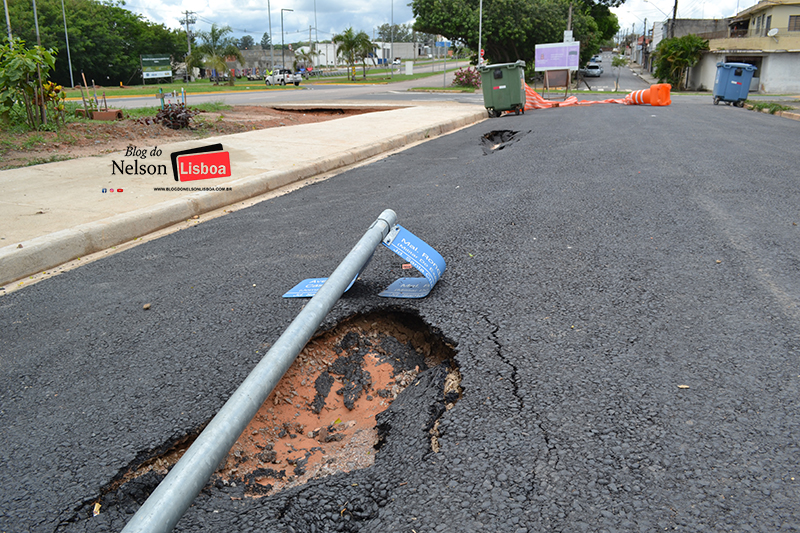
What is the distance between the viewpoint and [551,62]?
88.1ft

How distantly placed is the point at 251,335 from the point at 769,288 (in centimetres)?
299

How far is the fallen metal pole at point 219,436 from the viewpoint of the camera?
52.2 inches

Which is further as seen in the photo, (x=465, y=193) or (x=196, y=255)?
(x=465, y=193)

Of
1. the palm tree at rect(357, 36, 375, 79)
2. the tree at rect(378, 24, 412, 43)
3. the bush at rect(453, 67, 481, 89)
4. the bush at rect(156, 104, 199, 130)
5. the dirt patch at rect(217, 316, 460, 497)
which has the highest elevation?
the tree at rect(378, 24, 412, 43)

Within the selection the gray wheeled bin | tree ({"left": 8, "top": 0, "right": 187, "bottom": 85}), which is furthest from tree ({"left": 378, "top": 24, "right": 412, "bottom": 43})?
the gray wheeled bin

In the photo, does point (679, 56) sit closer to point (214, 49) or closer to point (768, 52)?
point (768, 52)

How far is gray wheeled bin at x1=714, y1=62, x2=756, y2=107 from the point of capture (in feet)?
66.7

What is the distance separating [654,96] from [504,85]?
26.3ft

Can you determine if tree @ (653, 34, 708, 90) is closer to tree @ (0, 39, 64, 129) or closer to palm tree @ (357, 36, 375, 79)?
palm tree @ (357, 36, 375, 79)

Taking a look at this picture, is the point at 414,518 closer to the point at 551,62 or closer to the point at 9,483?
the point at 9,483

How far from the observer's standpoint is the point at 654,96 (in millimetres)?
20453

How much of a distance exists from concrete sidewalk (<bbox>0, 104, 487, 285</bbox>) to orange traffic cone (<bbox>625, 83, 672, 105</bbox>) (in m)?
14.0

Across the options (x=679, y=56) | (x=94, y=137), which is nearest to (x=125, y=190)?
(x=94, y=137)

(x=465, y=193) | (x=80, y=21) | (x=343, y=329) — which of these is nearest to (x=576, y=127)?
(x=465, y=193)
